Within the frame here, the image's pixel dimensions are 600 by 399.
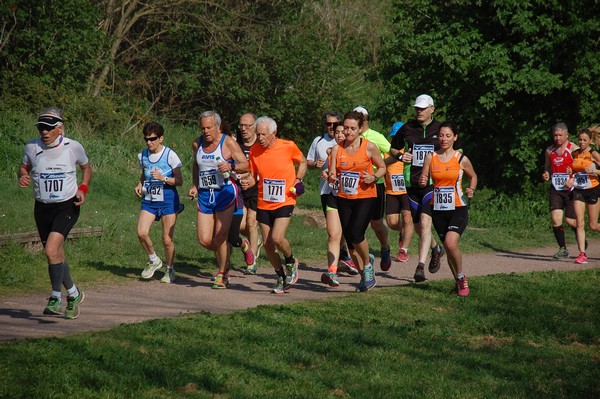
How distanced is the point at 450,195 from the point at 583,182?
16.5ft

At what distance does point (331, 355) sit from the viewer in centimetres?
820

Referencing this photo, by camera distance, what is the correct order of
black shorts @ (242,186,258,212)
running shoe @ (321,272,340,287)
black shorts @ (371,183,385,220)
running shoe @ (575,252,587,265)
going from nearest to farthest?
1. running shoe @ (321,272,340,287)
2. black shorts @ (371,183,385,220)
3. black shorts @ (242,186,258,212)
4. running shoe @ (575,252,587,265)

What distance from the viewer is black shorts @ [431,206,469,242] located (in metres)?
11.3

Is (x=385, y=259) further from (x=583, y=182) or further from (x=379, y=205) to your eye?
(x=583, y=182)

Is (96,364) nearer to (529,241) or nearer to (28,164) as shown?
(28,164)

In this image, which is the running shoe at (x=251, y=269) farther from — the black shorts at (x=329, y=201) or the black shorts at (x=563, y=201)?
the black shorts at (x=563, y=201)

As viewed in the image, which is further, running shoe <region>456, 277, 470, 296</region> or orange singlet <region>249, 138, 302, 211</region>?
running shoe <region>456, 277, 470, 296</region>

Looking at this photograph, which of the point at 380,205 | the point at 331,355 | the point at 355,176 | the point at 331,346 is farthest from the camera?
the point at 380,205

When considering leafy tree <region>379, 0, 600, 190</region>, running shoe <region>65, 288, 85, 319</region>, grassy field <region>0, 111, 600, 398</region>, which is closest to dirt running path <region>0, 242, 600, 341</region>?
running shoe <region>65, 288, 85, 319</region>

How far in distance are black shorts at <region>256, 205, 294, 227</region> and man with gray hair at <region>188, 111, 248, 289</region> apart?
1.53 ft

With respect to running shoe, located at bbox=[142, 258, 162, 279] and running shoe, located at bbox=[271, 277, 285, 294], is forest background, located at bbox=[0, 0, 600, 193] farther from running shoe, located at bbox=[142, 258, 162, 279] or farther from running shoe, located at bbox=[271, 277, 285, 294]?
running shoe, located at bbox=[271, 277, 285, 294]

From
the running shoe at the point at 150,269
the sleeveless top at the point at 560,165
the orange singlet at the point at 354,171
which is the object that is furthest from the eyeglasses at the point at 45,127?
the sleeveless top at the point at 560,165

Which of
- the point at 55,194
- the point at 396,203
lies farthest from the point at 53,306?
the point at 396,203

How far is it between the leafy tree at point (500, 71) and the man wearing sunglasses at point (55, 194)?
14.0 m
